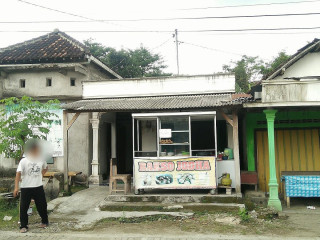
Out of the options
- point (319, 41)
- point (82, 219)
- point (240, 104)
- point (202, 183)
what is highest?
point (319, 41)

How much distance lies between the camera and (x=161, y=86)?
12164 mm

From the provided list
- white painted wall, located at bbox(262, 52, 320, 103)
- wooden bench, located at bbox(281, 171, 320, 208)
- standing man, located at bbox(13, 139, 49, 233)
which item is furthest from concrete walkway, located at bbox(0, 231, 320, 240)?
white painted wall, located at bbox(262, 52, 320, 103)

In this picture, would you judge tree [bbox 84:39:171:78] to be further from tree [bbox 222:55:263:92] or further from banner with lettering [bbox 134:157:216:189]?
banner with lettering [bbox 134:157:216:189]

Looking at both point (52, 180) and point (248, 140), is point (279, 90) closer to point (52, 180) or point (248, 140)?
point (248, 140)

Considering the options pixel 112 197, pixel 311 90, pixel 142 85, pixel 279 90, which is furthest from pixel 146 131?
pixel 311 90

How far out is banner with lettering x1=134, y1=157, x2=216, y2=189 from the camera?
8797mm

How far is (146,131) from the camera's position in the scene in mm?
11594

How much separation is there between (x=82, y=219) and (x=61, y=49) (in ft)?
26.9

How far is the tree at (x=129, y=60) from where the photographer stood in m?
26.1

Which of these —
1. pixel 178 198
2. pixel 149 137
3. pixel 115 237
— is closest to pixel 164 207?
pixel 178 198

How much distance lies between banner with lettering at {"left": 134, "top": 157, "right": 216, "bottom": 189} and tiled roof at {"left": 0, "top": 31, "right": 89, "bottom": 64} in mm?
5922

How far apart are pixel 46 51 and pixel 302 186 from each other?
11.4 metres

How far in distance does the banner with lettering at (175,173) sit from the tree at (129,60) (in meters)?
17.8

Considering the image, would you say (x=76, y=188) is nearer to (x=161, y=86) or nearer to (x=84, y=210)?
(x=84, y=210)
